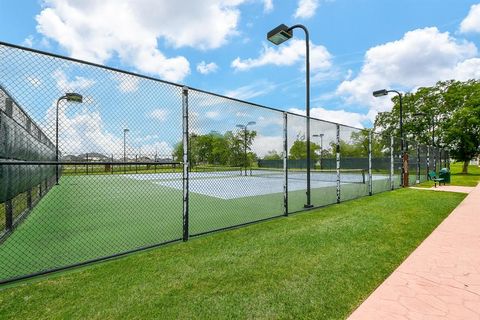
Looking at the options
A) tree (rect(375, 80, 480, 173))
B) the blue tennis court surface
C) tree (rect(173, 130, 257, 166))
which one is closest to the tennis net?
the blue tennis court surface

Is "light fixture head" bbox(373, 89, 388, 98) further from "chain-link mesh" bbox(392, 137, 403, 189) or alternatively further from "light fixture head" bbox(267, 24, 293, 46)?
"light fixture head" bbox(267, 24, 293, 46)

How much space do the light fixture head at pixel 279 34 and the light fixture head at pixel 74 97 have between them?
233 inches

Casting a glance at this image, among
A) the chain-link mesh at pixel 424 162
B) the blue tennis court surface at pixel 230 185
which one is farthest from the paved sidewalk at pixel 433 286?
the chain-link mesh at pixel 424 162

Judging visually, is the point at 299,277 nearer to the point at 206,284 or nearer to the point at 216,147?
the point at 206,284

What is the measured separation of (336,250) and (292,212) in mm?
3015

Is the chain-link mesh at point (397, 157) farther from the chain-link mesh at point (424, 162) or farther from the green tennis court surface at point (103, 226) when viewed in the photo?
the green tennis court surface at point (103, 226)

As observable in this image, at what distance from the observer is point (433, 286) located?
10.7 feet

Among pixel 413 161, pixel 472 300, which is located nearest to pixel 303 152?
pixel 472 300

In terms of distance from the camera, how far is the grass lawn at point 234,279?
2.76 meters

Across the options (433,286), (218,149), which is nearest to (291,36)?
(218,149)

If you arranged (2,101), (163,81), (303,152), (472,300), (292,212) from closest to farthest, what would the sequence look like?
(472,300)
(2,101)
(163,81)
(292,212)
(303,152)

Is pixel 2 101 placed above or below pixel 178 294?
above

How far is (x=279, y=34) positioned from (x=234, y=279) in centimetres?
689

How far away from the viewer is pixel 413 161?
18891 mm
